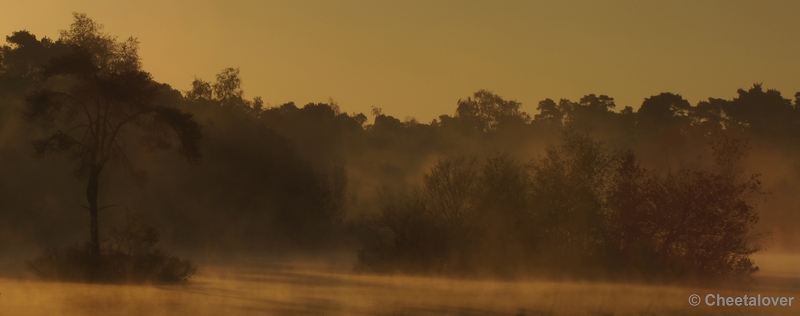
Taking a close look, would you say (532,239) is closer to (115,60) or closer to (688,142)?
(115,60)

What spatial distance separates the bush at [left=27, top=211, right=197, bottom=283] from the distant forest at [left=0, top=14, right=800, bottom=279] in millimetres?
2010

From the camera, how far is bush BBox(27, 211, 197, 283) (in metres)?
28.0

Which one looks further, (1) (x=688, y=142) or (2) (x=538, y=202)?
(1) (x=688, y=142)

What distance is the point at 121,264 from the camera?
1123 inches

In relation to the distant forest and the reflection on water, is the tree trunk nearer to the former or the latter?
the distant forest

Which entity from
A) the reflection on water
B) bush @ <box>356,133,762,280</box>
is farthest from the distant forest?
the reflection on water

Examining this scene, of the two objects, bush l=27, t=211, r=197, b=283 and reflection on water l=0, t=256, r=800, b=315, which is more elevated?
bush l=27, t=211, r=197, b=283

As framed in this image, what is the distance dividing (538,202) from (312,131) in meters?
57.5

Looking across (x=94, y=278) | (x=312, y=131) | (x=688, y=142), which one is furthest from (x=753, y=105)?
(x=94, y=278)

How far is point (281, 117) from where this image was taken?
292 feet

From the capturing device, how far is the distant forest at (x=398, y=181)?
35906 mm

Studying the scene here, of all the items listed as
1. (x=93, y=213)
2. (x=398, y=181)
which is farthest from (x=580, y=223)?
(x=398, y=181)

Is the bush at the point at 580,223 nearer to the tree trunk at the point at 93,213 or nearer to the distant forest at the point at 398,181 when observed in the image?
the distant forest at the point at 398,181

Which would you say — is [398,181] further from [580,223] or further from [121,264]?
[121,264]
